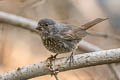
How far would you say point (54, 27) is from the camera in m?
4.39

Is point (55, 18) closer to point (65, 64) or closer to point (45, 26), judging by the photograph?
point (45, 26)

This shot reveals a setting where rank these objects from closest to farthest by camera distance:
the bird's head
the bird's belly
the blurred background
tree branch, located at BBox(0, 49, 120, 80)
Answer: tree branch, located at BBox(0, 49, 120, 80) → the bird's belly → the bird's head → the blurred background

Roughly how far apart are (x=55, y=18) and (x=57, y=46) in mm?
4063

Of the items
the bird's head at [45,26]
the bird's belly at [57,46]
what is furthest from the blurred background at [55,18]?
the bird's belly at [57,46]

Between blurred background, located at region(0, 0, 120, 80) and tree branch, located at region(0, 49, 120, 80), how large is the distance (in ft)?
6.93

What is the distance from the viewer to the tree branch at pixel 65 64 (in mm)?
3314

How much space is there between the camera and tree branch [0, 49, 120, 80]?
331 cm

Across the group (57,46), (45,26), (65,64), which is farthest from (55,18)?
(65,64)

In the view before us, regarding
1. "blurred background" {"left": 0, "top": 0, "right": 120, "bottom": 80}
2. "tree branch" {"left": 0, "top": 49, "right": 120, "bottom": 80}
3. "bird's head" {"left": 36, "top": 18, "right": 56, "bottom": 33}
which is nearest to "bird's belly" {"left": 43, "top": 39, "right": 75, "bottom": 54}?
"bird's head" {"left": 36, "top": 18, "right": 56, "bottom": 33}

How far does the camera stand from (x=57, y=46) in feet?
13.5

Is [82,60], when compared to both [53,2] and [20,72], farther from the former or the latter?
[53,2]

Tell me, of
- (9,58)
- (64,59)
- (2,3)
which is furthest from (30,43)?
(64,59)

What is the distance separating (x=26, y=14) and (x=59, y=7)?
230cm

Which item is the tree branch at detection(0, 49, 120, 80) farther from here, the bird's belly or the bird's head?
the bird's head
